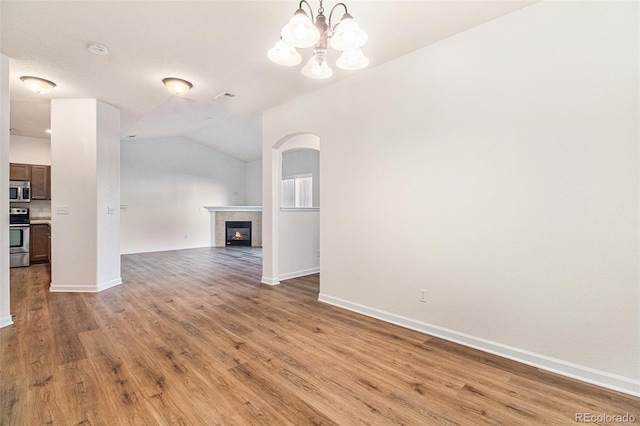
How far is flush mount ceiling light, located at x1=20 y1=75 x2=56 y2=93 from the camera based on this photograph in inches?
133

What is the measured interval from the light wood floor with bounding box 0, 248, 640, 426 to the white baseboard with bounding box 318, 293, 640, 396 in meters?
0.07

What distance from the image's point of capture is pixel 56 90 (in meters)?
A: 3.75

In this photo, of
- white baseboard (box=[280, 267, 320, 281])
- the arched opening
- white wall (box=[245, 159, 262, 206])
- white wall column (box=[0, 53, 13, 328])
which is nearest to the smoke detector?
white wall column (box=[0, 53, 13, 328])

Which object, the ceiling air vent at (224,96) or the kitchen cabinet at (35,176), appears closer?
the ceiling air vent at (224,96)

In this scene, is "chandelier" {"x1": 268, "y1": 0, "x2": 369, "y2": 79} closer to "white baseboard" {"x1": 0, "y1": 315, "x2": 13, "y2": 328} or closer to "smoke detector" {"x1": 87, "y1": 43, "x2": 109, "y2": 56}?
"smoke detector" {"x1": 87, "y1": 43, "x2": 109, "y2": 56}

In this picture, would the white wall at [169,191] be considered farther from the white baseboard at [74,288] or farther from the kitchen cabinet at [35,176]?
the white baseboard at [74,288]

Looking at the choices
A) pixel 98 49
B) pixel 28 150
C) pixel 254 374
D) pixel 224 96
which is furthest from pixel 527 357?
pixel 28 150

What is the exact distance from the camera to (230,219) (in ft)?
30.8

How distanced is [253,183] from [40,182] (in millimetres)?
5605

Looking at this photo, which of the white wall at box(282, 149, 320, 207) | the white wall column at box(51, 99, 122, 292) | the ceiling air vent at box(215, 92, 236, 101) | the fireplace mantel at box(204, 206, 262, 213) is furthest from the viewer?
the fireplace mantel at box(204, 206, 262, 213)

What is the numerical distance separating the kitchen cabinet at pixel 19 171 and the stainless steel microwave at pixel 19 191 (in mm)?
151

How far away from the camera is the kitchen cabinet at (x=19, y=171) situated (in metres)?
5.82

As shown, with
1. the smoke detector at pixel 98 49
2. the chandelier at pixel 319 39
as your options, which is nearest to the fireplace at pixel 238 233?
the smoke detector at pixel 98 49

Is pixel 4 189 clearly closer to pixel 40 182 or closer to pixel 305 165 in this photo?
pixel 40 182
